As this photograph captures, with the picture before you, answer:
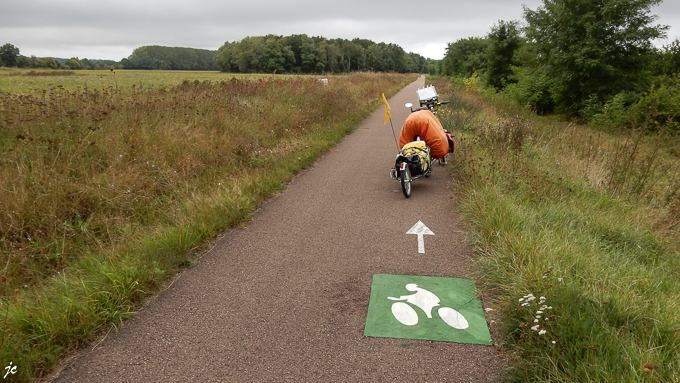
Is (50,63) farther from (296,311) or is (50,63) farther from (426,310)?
(426,310)

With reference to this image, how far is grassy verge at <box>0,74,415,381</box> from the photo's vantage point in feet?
10.7

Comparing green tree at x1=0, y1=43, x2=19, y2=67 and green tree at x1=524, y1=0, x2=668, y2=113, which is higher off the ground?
green tree at x1=0, y1=43, x2=19, y2=67

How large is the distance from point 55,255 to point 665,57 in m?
25.2

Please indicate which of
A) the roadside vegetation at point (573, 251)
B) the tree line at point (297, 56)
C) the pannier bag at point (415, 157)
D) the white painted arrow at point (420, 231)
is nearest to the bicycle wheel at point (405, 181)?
the pannier bag at point (415, 157)

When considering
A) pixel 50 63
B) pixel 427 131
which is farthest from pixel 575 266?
pixel 50 63

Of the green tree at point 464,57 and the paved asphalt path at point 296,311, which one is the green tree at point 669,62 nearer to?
the paved asphalt path at point 296,311

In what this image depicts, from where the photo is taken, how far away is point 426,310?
3.51 m

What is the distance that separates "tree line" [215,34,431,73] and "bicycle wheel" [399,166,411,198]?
56.5 meters

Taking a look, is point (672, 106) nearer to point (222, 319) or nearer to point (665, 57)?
point (665, 57)

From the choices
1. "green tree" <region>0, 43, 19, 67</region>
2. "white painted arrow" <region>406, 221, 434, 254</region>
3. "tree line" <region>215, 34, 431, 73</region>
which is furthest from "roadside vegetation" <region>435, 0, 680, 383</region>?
"green tree" <region>0, 43, 19, 67</region>

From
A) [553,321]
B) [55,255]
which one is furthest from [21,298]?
[553,321]

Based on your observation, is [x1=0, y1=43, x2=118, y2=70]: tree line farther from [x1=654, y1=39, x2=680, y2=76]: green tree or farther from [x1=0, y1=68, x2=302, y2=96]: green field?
[x1=654, y1=39, x2=680, y2=76]: green tree

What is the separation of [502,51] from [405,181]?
93.1 ft

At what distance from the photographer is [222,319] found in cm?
341
